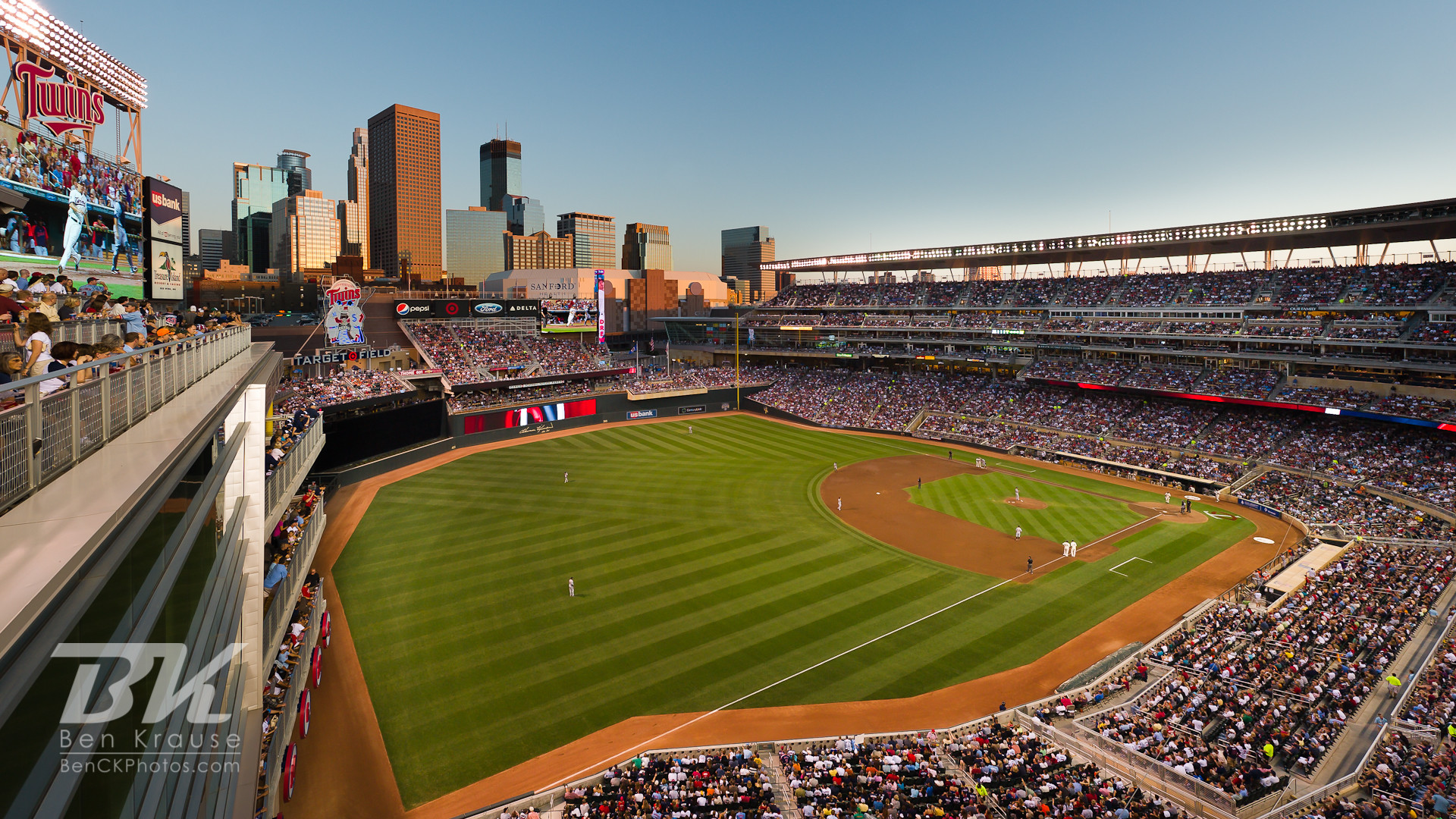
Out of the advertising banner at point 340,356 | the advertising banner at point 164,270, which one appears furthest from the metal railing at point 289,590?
the advertising banner at point 340,356

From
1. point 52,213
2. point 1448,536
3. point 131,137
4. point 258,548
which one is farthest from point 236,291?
point 1448,536

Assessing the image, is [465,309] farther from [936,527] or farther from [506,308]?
[936,527]

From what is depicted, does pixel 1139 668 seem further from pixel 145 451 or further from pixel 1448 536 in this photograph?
pixel 145 451

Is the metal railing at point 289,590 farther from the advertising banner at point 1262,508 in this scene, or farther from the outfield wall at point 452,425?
the advertising banner at point 1262,508

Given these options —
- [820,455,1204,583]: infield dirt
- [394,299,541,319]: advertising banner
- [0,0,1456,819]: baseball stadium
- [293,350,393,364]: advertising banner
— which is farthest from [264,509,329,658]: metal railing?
[394,299,541,319]: advertising banner
